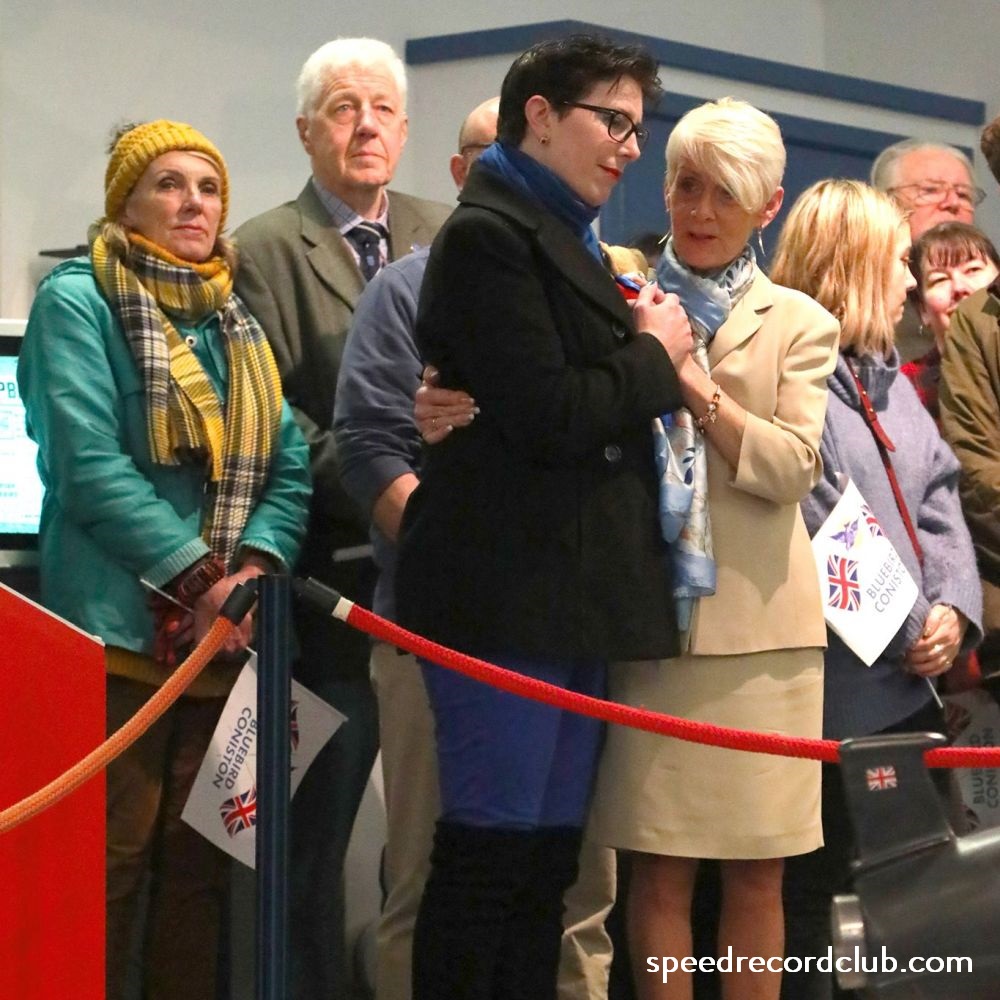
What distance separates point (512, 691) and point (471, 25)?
425 cm

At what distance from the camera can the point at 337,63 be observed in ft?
13.5

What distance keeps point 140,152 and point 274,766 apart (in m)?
1.48

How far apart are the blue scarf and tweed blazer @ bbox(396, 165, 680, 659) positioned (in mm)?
25

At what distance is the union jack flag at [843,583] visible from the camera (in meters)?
3.47

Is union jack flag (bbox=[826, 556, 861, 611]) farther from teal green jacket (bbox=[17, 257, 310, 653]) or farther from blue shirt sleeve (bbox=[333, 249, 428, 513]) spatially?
teal green jacket (bbox=[17, 257, 310, 653])

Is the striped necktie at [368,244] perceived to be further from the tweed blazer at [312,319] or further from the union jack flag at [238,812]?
the union jack flag at [238,812]

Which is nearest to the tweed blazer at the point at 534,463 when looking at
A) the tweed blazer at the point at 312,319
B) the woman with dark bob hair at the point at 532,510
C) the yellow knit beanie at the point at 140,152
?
the woman with dark bob hair at the point at 532,510

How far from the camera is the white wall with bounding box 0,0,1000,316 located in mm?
5582

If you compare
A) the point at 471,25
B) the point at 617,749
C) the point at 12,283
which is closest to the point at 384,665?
the point at 617,749

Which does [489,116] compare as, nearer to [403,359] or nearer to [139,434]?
[403,359]

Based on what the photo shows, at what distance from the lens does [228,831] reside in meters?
3.53

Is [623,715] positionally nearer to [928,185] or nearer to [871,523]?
[871,523]

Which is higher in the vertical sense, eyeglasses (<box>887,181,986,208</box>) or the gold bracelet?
eyeglasses (<box>887,181,986,208</box>)

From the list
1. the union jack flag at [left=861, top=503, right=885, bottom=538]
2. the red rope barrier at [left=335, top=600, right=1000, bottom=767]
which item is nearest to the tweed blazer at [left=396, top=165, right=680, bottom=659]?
the red rope barrier at [left=335, top=600, right=1000, bottom=767]
